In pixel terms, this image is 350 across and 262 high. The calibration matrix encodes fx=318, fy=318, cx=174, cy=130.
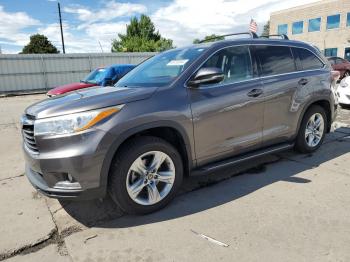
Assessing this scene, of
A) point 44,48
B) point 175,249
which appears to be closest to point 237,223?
point 175,249

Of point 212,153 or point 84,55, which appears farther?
point 84,55

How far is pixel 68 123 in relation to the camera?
282 cm

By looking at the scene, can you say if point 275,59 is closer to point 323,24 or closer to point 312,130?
point 312,130

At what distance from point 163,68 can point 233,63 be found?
867 millimetres

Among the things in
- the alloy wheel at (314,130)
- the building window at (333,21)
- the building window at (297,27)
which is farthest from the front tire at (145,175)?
the building window at (297,27)

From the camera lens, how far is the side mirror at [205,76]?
337cm

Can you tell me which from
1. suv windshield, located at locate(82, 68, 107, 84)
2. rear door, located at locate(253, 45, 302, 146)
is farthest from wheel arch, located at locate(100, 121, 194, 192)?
suv windshield, located at locate(82, 68, 107, 84)

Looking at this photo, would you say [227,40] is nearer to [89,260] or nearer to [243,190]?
[243,190]

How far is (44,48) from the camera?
5384cm

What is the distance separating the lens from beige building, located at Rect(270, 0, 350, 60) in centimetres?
3884

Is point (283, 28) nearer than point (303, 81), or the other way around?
point (303, 81)

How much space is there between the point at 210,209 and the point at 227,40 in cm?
209

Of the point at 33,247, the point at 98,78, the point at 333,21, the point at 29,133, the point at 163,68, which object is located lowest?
the point at 33,247

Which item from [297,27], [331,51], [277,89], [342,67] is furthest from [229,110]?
[297,27]
